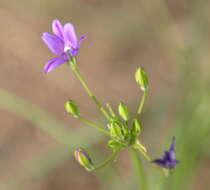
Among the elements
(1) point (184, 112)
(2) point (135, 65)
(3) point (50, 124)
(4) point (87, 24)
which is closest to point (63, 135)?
(3) point (50, 124)

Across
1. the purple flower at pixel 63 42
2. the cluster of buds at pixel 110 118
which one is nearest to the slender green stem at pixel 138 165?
the cluster of buds at pixel 110 118

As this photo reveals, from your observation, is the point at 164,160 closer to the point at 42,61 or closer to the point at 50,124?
the point at 50,124

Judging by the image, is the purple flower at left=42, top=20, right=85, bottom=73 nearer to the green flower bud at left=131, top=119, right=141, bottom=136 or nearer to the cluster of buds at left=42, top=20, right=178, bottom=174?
the cluster of buds at left=42, top=20, right=178, bottom=174

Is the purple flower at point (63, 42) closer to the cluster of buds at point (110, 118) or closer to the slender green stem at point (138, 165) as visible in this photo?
the cluster of buds at point (110, 118)

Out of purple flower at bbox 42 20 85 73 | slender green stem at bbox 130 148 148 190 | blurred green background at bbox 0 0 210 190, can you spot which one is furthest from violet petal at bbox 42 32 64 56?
blurred green background at bbox 0 0 210 190

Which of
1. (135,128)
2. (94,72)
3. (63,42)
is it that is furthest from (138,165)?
(94,72)

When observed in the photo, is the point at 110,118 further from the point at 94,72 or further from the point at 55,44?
the point at 94,72
